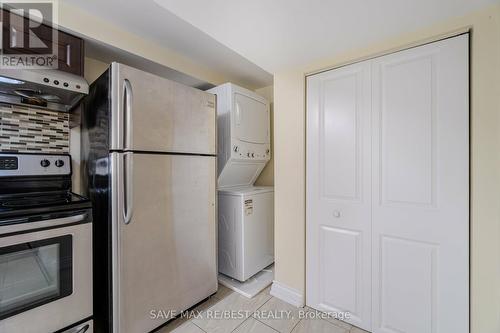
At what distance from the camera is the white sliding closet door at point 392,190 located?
48.5 inches

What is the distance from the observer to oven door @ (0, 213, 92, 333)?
1.09m

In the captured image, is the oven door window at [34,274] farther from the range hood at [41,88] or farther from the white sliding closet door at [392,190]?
the white sliding closet door at [392,190]

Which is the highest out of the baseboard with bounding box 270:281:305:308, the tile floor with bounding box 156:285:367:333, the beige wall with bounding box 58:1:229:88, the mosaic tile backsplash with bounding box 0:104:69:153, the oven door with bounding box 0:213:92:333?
the beige wall with bounding box 58:1:229:88

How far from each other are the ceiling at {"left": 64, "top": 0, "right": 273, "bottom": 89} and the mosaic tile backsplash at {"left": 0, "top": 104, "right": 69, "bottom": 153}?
0.66m

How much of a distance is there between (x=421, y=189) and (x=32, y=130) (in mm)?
2706

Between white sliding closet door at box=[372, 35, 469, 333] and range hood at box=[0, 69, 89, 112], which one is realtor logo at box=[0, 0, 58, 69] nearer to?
range hood at box=[0, 69, 89, 112]

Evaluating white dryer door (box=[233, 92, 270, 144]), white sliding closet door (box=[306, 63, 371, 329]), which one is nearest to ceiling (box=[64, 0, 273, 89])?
white dryer door (box=[233, 92, 270, 144])

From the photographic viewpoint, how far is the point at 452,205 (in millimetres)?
1233

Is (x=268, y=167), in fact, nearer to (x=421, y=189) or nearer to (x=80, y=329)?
(x=421, y=189)

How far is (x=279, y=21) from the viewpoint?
1296mm

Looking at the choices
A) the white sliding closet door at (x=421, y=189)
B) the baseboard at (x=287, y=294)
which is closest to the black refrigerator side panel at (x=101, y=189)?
the baseboard at (x=287, y=294)

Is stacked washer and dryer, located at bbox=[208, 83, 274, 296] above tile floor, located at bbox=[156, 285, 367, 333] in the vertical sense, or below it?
above

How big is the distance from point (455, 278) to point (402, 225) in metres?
0.36

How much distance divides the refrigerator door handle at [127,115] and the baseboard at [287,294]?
5.52 ft
